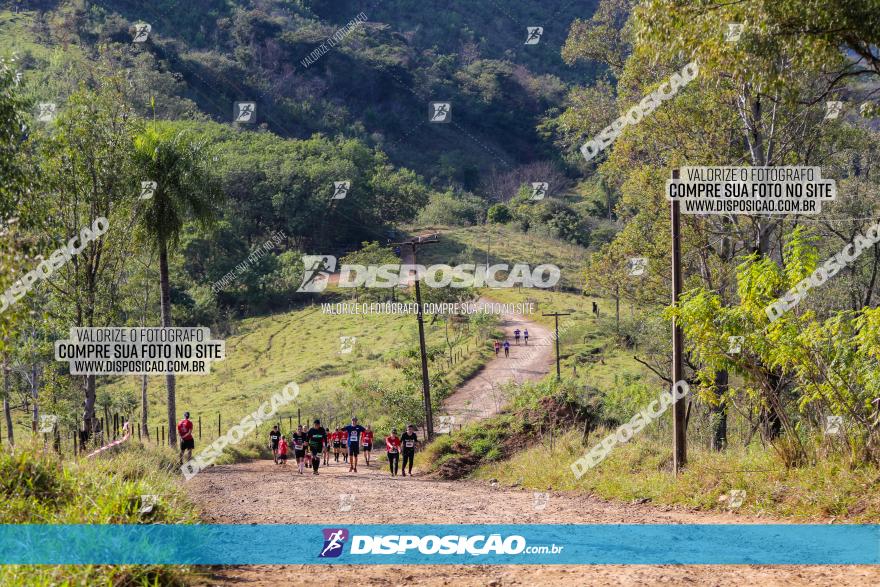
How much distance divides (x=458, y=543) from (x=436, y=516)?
294 centimetres

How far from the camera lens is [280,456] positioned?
84.3ft

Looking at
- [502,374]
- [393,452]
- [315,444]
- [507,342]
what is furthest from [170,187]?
[507,342]

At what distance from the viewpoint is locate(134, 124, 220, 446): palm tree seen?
907 inches

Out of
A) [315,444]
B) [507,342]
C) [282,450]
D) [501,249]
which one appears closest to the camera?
[315,444]

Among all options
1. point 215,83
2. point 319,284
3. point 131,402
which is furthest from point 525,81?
point 131,402

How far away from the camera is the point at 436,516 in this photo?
466 inches

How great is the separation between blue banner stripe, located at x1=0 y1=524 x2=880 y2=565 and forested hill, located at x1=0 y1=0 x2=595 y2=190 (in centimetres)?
11213

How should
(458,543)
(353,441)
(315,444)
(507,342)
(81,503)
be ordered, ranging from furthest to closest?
1. (507,342)
2. (353,441)
3. (315,444)
4. (458,543)
5. (81,503)

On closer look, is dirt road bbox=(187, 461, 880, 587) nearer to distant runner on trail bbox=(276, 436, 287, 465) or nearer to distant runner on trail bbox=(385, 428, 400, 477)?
distant runner on trail bbox=(385, 428, 400, 477)

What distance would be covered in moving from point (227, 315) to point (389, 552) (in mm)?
61604

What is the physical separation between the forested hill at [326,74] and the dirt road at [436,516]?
105 metres

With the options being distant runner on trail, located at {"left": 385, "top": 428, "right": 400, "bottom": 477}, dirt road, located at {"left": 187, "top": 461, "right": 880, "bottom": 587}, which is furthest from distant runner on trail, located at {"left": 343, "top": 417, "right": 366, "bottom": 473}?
dirt road, located at {"left": 187, "top": 461, "right": 880, "bottom": 587}

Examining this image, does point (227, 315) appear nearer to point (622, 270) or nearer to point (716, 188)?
point (622, 270)

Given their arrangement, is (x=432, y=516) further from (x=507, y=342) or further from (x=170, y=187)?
(x=507, y=342)
